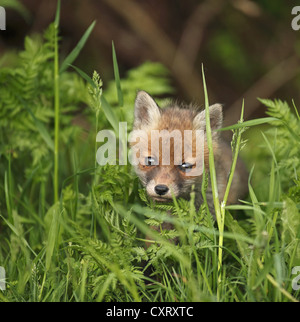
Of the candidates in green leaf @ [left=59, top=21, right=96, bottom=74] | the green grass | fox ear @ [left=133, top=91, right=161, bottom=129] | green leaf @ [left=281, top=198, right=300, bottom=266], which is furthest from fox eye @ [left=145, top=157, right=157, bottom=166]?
green leaf @ [left=281, top=198, right=300, bottom=266]

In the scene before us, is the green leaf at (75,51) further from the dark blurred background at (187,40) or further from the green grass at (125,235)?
the dark blurred background at (187,40)

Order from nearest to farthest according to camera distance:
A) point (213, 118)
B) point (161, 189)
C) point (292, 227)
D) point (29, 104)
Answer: point (292, 227)
point (161, 189)
point (213, 118)
point (29, 104)

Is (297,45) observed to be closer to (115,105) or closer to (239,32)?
(239,32)

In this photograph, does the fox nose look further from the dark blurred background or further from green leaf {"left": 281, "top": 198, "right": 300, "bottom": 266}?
the dark blurred background

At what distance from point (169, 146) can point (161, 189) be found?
427 mm

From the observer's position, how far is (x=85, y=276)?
2.88 meters

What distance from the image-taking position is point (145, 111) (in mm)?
4141

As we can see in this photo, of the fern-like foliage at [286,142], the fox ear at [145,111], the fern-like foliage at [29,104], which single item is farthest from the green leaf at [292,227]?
the fern-like foliage at [29,104]

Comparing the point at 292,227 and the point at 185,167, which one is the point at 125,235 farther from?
the point at 292,227

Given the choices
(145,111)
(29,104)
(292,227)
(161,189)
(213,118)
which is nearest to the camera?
(292,227)

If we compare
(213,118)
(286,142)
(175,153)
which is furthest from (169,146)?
Answer: (286,142)

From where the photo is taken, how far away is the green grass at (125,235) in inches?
114

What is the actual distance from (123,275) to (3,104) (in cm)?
234

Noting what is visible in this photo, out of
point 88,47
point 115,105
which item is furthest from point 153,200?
point 88,47
